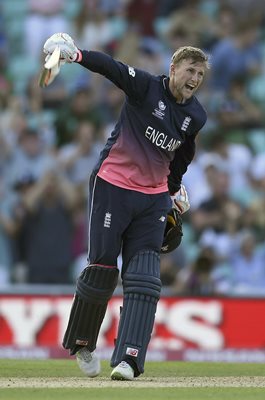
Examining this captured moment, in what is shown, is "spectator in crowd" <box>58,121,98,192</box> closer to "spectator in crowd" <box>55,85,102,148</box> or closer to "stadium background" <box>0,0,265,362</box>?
"stadium background" <box>0,0,265,362</box>

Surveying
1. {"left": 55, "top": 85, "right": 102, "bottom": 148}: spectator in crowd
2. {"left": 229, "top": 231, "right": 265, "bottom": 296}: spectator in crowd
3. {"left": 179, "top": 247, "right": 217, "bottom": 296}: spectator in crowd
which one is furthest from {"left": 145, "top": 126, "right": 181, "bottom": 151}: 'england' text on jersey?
{"left": 55, "top": 85, "right": 102, "bottom": 148}: spectator in crowd

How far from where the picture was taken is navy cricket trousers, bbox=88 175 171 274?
6.28m

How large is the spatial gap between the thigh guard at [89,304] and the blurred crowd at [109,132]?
454 cm

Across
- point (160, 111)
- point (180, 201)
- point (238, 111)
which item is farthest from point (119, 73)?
point (238, 111)

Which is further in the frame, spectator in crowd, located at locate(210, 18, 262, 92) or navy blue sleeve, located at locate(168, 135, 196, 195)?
spectator in crowd, located at locate(210, 18, 262, 92)

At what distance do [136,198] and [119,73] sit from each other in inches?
28.7

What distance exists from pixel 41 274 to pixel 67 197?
0.87 m

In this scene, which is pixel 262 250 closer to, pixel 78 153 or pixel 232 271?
pixel 232 271

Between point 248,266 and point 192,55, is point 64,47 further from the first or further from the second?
point 248,266

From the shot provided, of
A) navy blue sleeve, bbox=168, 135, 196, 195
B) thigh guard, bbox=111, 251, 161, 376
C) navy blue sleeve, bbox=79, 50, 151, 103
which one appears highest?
navy blue sleeve, bbox=79, 50, 151, 103

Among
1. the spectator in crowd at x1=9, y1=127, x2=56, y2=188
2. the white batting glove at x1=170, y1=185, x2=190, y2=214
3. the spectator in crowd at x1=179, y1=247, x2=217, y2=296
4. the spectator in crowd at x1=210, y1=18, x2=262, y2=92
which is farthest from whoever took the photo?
the spectator in crowd at x1=210, y1=18, x2=262, y2=92

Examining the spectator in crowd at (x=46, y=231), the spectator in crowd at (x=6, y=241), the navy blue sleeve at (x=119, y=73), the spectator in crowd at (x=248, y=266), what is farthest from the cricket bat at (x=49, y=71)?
the spectator in crowd at (x=6, y=241)

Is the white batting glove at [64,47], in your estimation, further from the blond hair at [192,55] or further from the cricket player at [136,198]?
the blond hair at [192,55]

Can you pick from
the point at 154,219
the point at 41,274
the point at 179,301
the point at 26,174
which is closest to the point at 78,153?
the point at 26,174
